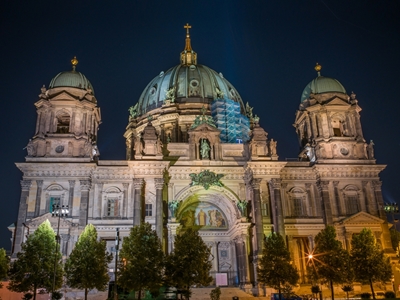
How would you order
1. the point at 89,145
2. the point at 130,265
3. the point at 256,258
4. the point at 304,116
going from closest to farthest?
1. the point at 130,265
2. the point at 256,258
3. the point at 89,145
4. the point at 304,116

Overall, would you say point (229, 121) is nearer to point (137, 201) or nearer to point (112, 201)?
point (137, 201)

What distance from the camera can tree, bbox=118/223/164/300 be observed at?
33344 millimetres

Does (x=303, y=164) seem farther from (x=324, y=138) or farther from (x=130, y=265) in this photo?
(x=130, y=265)

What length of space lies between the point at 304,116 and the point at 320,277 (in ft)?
78.6

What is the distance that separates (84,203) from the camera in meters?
45.2

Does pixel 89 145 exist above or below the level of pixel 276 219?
above

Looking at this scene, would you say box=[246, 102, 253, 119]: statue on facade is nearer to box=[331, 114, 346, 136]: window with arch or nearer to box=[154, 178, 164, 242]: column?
box=[331, 114, 346, 136]: window with arch

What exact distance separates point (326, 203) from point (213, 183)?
13.2 m

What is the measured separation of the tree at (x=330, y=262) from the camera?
3716 centimetres

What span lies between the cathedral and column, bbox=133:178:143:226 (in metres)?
0.12

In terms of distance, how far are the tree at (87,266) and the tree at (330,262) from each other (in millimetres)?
18697

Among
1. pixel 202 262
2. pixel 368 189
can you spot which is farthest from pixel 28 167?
pixel 368 189

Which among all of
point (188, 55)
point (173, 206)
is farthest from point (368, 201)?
point (188, 55)

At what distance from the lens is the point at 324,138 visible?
172ft
